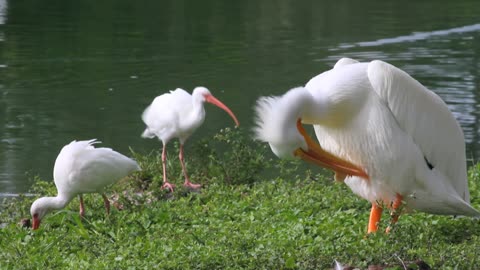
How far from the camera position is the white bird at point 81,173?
6.86 meters

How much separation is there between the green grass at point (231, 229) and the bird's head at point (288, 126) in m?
0.51

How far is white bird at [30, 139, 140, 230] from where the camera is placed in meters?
6.86

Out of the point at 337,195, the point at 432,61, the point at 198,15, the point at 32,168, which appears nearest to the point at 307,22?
the point at 198,15

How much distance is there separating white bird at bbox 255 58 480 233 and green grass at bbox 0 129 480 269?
22 centimetres

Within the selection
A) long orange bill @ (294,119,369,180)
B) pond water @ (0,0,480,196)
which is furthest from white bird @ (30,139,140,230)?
long orange bill @ (294,119,369,180)

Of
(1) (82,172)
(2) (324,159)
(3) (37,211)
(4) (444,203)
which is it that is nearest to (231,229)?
(2) (324,159)

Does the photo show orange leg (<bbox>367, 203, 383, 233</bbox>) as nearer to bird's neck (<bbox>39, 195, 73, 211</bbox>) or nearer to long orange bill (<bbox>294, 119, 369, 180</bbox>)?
long orange bill (<bbox>294, 119, 369, 180</bbox>)

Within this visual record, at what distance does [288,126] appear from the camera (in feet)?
17.1

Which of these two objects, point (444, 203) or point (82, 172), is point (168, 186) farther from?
point (444, 203)

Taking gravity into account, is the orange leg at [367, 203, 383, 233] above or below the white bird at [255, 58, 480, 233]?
below

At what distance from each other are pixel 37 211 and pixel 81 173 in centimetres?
40

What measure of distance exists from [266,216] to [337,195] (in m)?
0.69

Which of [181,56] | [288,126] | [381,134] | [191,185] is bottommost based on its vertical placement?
[181,56]

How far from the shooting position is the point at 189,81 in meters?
12.9
